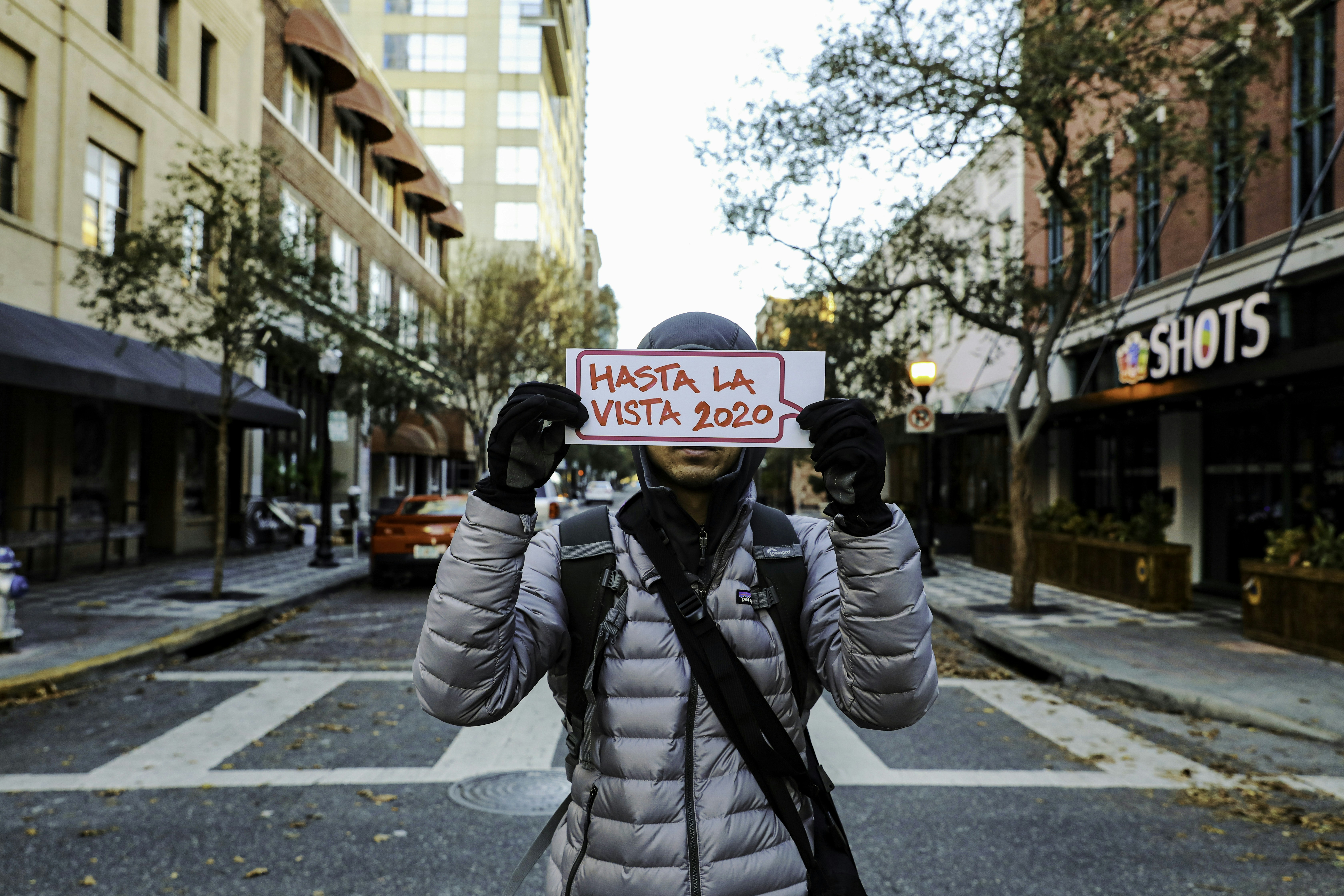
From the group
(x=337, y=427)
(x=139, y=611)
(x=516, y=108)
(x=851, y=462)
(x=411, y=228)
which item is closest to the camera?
(x=851, y=462)

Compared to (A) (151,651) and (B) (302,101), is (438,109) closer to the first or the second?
(B) (302,101)

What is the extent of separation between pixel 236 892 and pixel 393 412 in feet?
81.1

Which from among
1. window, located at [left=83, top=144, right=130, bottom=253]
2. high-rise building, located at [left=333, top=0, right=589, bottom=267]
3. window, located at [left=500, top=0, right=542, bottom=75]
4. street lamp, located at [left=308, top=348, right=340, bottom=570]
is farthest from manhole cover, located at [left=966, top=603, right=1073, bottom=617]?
window, located at [left=500, top=0, right=542, bottom=75]

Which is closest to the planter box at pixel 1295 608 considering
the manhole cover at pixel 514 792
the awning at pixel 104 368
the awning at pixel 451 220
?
the manhole cover at pixel 514 792

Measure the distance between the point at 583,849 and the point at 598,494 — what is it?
179ft

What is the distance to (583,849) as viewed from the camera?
201cm

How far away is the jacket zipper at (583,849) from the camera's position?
2.01 metres

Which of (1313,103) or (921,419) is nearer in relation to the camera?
(1313,103)

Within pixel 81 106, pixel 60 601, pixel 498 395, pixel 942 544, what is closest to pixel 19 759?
pixel 60 601

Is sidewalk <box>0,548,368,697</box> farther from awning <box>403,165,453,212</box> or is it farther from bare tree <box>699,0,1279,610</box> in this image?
awning <box>403,165,453,212</box>

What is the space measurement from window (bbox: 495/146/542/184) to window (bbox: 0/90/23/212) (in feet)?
160

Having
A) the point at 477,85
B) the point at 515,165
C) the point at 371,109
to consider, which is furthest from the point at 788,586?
the point at 477,85

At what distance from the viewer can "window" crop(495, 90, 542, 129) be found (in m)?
61.6

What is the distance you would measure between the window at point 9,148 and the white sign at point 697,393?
15.8 meters
